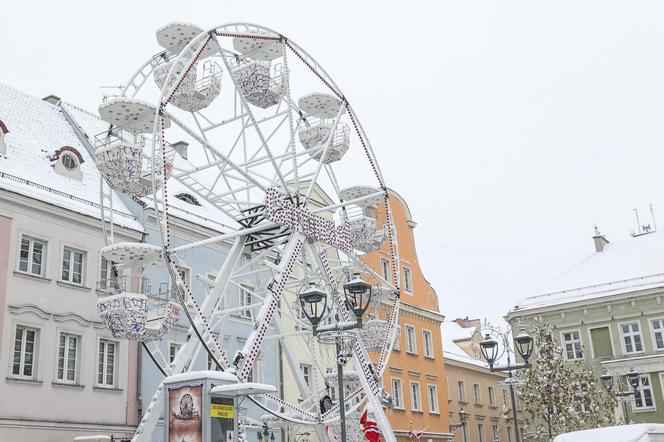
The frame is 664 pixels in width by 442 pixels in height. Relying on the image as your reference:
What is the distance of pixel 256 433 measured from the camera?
28.4 metres

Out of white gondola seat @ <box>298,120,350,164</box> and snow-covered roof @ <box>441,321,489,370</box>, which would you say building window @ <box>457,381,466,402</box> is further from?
white gondola seat @ <box>298,120,350,164</box>

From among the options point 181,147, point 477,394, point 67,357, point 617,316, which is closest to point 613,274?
point 617,316

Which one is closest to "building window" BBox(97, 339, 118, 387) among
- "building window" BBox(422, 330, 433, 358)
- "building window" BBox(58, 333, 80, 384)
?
"building window" BBox(58, 333, 80, 384)

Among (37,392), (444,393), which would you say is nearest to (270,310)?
(37,392)

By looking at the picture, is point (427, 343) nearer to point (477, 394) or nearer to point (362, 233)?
point (477, 394)

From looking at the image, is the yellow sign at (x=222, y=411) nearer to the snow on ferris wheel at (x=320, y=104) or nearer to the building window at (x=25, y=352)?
the building window at (x=25, y=352)

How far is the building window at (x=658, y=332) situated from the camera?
1620 inches

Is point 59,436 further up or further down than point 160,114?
further down

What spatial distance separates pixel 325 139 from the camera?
24.5 metres

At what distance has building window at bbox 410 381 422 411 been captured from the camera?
37688 mm

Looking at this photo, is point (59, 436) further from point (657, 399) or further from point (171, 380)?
point (657, 399)

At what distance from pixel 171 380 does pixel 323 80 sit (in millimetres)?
11521

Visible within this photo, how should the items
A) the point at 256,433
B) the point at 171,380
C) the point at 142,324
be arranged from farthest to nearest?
1. the point at 256,433
2. the point at 142,324
3. the point at 171,380

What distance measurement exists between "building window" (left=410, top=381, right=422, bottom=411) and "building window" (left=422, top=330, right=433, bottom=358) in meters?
2.07
